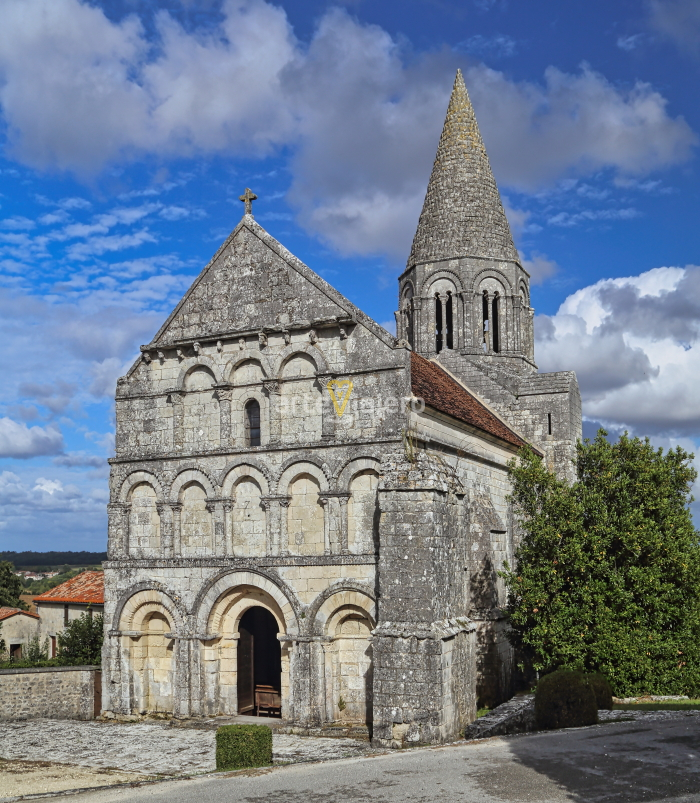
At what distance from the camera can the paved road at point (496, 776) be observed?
11.9 metres

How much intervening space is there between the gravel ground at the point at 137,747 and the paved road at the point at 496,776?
2358 mm

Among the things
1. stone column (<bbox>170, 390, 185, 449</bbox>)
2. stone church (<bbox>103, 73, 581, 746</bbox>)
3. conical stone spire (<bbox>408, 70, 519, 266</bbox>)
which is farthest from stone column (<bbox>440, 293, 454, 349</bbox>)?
stone column (<bbox>170, 390, 185, 449</bbox>)

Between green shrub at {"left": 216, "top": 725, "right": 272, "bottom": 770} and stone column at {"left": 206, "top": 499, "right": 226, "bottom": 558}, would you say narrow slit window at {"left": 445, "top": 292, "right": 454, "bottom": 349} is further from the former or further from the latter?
green shrub at {"left": 216, "top": 725, "right": 272, "bottom": 770}

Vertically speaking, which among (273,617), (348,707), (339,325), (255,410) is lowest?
(348,707)

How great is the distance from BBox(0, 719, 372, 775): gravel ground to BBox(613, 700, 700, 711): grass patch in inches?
234

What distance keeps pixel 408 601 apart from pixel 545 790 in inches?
257

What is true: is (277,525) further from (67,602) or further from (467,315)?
(67,602)

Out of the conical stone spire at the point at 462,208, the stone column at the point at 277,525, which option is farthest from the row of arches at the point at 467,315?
the stone column at the point at 277,525

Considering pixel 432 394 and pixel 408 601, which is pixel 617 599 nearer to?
pixel 408 601

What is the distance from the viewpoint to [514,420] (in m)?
29.5

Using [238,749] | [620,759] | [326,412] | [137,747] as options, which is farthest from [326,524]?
[620,759]

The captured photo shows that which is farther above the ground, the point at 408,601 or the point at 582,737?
the point at 408,601

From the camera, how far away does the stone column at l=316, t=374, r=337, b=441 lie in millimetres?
20703

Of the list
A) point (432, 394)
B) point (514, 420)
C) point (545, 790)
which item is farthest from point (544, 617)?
point (514, 420)
